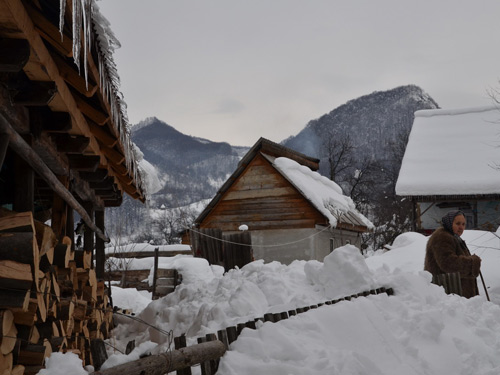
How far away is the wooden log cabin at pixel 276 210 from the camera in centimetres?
1722

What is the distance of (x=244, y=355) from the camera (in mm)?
3664

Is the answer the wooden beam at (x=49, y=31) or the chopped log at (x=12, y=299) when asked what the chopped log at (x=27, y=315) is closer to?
the chopped log at (x=12, y=299)

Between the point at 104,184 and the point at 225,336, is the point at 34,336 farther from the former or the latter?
the point at 104,184

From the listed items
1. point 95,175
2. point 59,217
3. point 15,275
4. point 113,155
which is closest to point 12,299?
point 15,275

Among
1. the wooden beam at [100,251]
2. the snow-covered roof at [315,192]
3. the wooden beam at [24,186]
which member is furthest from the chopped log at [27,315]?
the snow-covered roof at [315,192]

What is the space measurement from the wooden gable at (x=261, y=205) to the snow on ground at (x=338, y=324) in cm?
895

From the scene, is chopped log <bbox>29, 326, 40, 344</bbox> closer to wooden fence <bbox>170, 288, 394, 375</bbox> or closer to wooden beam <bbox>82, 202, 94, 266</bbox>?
wooden fence <bbox>170, 288, 394, 375</bbox>

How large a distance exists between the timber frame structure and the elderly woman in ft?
16.2

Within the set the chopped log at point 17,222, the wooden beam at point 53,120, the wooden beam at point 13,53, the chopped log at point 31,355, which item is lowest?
the chopped log at point 31,355

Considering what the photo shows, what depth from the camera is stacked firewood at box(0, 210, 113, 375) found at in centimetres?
306

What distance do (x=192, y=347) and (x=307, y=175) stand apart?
17308 millimetres

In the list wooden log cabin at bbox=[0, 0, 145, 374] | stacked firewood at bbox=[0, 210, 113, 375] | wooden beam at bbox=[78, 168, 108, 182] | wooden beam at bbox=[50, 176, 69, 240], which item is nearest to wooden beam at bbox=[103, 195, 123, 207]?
wooden beam at bbox=[78, 168, 108, 182]

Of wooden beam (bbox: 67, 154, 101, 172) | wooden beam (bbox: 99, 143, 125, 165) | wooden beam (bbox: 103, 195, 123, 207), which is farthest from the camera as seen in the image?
wooden beam (bbox: 103, 195, 123, 207)

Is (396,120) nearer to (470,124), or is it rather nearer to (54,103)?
(470,124)
